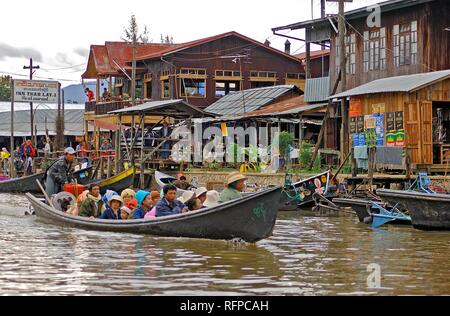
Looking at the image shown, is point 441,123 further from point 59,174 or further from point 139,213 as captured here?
point 139,213

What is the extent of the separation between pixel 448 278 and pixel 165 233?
17.5 feet

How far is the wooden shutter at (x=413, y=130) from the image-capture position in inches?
996

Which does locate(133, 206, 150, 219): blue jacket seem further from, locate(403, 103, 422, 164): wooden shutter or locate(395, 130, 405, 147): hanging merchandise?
locate(395, 130, 405, 147): hanging merchandise

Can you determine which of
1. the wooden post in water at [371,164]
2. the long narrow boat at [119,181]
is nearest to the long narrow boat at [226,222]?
the wooden post in water at [371,164]

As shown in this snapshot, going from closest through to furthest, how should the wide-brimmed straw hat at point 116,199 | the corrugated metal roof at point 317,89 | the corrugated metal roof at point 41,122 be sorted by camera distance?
the wide-brimmed straw hat at point 116,199 < the corrugated metal roof at point 317,89 < the corrugated metal roof at point 41,122

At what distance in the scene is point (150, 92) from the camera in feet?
159

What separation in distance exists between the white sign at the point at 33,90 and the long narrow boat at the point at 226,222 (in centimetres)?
3209

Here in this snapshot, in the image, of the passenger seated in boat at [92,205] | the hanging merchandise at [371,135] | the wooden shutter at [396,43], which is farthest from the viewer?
the wooden shutter at [396,43]

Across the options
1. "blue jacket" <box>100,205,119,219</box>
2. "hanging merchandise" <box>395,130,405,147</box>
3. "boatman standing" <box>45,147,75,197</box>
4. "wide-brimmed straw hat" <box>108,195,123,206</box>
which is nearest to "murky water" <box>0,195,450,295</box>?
"blue jacket" <box>100,205,119,219</box>

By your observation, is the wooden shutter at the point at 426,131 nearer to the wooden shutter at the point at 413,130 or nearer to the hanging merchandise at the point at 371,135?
the wooden shutter at the point at 413,130

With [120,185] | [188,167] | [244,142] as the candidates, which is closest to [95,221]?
[120,185]

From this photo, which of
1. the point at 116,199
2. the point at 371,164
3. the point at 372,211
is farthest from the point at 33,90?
the point at 116,199

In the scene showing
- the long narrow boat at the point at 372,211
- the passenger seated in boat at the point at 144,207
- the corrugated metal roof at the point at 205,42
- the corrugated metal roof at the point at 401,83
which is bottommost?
the long narrow boat at the point at 372,211

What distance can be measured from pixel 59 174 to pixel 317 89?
16.0 metres
